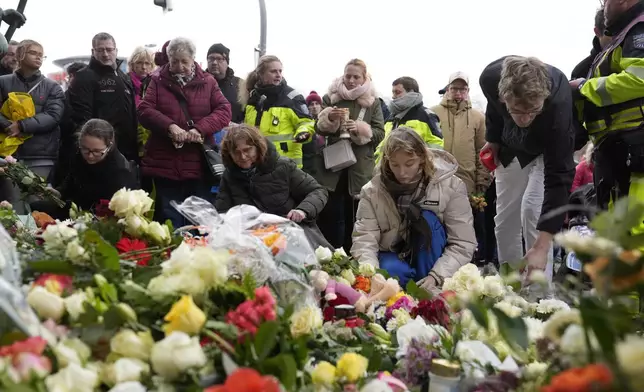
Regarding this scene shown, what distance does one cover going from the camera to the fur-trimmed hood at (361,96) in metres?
5.00

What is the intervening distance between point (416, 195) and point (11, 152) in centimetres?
293

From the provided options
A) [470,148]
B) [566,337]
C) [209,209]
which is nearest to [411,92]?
[470,148]

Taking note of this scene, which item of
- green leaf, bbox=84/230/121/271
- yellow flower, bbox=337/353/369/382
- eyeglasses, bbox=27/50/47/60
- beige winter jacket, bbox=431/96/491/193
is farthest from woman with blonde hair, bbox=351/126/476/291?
eyeglasses, bbox=27/50/47/60

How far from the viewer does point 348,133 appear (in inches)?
196

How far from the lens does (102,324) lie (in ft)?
3.93

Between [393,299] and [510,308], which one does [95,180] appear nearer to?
[393,299]

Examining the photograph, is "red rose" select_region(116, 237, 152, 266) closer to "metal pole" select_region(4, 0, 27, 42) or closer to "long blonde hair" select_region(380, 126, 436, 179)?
"long blonde hair" select_region(380, 126, 436, 179)

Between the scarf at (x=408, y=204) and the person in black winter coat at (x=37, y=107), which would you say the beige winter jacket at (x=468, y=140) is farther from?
the person in black winter coat at (x=37, y=107)

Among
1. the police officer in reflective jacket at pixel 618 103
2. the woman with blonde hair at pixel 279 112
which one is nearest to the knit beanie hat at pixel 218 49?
the woman with blonde hair at pixel 279 112

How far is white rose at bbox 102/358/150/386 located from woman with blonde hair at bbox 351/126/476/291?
2043mm

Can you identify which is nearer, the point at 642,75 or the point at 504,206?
the point at 642,75

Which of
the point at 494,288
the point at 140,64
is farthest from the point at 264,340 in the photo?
the point at 140,64

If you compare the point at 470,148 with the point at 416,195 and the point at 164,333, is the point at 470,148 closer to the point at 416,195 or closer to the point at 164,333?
the point at 416,195

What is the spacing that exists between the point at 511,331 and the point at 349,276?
1.32m
